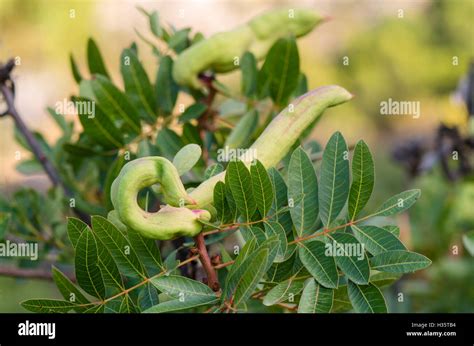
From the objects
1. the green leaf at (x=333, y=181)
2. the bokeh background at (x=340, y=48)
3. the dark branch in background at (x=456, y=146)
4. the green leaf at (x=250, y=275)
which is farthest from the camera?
the bokeh background at (x=340, y=48)

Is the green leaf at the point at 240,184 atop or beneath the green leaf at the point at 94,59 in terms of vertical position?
beneath

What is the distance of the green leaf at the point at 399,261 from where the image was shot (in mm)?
696

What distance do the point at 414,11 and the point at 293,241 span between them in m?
6.47

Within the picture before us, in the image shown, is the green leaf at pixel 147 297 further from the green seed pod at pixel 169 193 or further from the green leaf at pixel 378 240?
the green leaf at pixel 378 240

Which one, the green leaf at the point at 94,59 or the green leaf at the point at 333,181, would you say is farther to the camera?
the green leaf at the point at 94,59

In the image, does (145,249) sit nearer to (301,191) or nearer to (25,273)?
(301,191)

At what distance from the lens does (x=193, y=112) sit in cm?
100

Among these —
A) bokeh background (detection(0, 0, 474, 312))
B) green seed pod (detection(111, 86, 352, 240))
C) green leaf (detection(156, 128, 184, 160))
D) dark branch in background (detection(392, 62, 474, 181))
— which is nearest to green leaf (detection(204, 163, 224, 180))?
green seed pod (detection(111, 86, 352, 240))

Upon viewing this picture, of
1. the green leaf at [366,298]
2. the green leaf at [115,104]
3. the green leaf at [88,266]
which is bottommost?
the green leaf at [366,298]

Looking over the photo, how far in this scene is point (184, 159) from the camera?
702mm

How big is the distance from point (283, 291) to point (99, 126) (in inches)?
16.0

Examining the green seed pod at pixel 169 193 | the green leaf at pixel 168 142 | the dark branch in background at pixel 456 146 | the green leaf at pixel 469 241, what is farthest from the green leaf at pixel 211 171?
the dark branch in background at pixel 456 146

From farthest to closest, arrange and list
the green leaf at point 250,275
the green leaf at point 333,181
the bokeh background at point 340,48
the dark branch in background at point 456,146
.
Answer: the bokeh background at point 340,48
the dark branch in background at point 456,146
the green leaf at point 333,181
the green leaf at point 250,275

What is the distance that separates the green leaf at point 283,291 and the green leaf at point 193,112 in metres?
0.35
